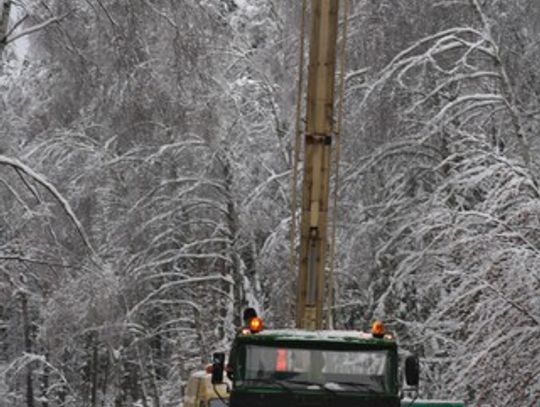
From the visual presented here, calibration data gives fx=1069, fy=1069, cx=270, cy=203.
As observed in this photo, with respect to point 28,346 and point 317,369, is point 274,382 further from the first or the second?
point 28,346

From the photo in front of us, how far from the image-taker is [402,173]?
1612 cm

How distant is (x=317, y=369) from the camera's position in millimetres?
7910

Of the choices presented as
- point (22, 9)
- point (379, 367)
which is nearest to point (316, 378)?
point (379, 367)

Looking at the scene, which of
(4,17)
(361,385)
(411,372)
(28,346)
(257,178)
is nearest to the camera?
(361,385)

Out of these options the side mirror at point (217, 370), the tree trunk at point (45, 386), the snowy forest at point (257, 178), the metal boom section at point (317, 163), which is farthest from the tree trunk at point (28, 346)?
the side mirror at point (217, 370)

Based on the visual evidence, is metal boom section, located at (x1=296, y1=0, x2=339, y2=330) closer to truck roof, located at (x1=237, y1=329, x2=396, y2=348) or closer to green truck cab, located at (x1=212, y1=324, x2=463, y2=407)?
truck roof, located at (x1=237, y1=329, x2=396, y2=348)

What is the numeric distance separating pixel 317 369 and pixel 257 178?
1399 centimetres

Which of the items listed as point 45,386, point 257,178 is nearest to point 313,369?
point 257,178

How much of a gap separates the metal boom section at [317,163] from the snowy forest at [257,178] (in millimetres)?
1165

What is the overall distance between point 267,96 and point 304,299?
1179 cm

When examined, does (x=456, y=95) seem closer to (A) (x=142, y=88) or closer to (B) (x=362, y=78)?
(B) (x=362, y=78)

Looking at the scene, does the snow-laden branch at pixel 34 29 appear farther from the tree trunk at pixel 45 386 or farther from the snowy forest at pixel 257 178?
the tree trunk at pixel 45 386

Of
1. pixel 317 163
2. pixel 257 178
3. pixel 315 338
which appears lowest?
pixel 315 338

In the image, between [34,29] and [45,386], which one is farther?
[45,386]
